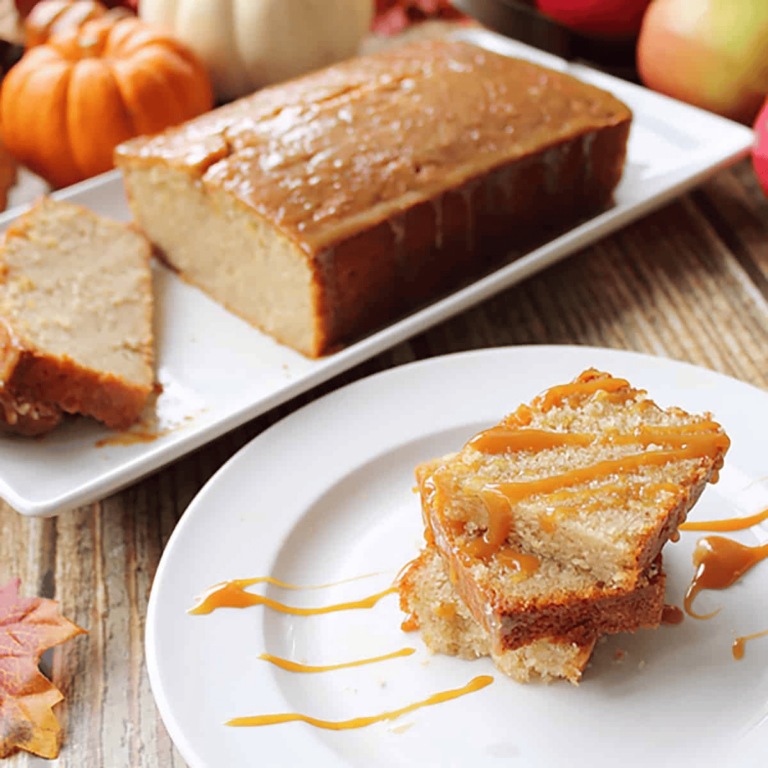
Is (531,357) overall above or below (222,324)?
above

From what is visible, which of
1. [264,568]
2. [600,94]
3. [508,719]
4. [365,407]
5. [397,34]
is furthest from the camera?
[397,34]

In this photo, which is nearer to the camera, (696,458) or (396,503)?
(696,458)

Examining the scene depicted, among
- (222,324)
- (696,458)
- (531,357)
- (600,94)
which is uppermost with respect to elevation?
(600,94)

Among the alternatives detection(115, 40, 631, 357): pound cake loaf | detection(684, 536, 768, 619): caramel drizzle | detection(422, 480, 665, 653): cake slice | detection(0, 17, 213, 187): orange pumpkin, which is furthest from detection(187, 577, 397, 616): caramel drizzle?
detection(0, 17, 213, 187): orange pumpkin

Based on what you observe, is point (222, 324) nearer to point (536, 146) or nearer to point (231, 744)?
point (536, 146)

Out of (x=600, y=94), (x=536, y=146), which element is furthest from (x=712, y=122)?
(x=536, y=146)

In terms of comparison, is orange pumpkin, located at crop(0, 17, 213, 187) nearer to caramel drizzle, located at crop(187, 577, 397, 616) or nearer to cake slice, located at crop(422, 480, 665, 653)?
caramel drizzle, located at crop(187, 577, 397, 616)

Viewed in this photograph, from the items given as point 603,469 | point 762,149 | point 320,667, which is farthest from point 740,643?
point 762,149

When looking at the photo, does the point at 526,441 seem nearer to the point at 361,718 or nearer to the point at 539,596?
the point at 539,596
